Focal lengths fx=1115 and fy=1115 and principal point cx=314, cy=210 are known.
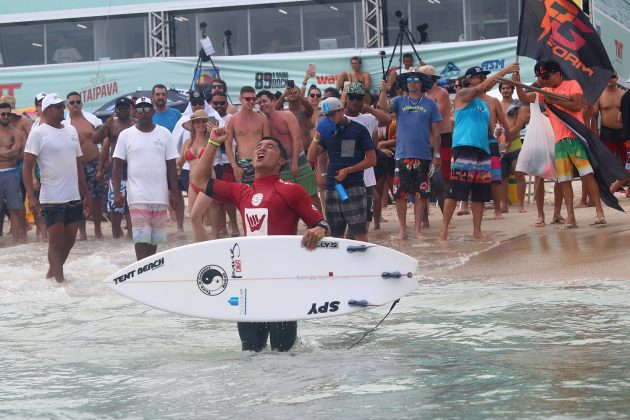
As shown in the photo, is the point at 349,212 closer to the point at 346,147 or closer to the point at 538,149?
the point at 346,147

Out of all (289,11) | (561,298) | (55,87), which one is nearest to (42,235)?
(55,87)

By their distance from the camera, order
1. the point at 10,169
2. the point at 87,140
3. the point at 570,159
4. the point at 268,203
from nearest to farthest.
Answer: the point at 268,203 < the point at 570,159 < the point at 87,140 < the point at 10,169

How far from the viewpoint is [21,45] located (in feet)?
74.0

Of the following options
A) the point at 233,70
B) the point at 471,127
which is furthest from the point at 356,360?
the point at 233,70

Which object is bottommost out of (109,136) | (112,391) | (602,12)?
(112,391)

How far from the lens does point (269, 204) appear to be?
7090mm

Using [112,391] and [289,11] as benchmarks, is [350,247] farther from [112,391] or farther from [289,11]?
[289,11]

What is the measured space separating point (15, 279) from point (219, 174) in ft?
9.18

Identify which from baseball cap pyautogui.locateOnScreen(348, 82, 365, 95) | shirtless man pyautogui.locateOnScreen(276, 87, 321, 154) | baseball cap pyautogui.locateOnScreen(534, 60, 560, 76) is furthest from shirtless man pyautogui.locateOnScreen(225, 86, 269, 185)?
baseball cap pyautogui.locateOnScreen(534, 60, 560, 76)

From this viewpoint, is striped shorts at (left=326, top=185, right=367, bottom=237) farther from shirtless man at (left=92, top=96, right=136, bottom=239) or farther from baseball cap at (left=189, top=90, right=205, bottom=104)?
shirtless man at (left=92, top=96, right=136, bottom=239)

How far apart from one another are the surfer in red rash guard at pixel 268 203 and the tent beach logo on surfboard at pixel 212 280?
28 cm

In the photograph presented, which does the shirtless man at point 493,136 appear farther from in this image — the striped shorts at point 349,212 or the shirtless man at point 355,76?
the shirtless man at point 355,76

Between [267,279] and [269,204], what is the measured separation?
0.59 m

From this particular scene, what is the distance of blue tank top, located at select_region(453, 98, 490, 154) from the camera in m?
12.2
